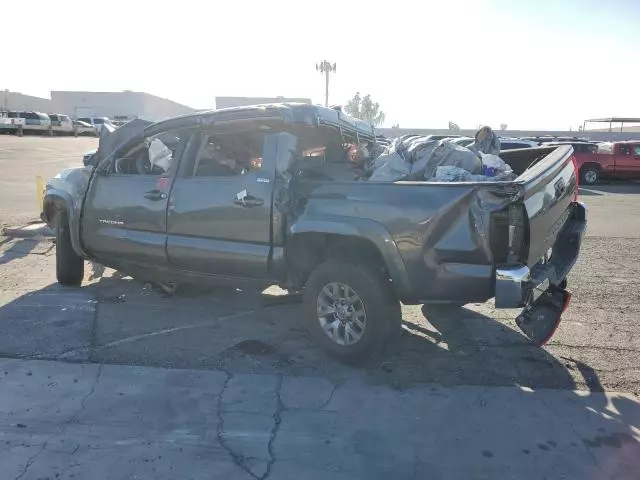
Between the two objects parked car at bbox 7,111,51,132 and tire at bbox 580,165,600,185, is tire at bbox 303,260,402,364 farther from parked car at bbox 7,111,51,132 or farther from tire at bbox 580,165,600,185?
parked car at bbox 7,111,51,132

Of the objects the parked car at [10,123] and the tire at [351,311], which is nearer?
the tire at [351,311]

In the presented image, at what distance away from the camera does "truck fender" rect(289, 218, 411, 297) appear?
162 inches

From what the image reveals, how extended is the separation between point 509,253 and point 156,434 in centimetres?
261

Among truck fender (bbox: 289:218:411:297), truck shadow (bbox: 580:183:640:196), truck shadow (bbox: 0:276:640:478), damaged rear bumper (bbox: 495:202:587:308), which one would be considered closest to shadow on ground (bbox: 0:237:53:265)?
truck shadow (bbox: 0:276:640:478)

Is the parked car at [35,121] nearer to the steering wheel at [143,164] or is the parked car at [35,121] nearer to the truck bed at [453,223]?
the steering wheel at [143,164]

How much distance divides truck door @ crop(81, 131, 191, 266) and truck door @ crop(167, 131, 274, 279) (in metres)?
0.16

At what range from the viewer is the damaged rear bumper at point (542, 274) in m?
3.74

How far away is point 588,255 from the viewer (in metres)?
8.48

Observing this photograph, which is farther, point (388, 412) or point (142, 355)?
point (142, 355)

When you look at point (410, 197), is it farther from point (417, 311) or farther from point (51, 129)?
point (51, 129)

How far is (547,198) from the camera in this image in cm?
420

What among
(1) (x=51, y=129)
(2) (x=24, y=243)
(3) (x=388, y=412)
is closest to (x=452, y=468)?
(3) (x=388, y=412)

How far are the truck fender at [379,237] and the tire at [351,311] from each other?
188 mm

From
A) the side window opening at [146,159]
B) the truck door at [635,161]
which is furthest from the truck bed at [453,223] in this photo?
the truck door at [635,161]
